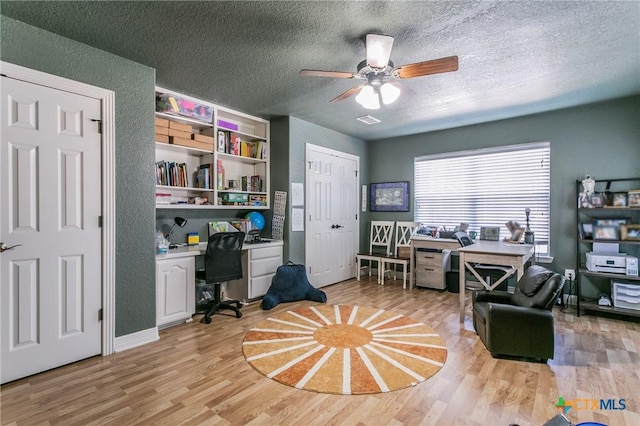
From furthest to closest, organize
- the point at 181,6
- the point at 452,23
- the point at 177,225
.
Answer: the point at 177,225, the point at 452,23, the point at 181,6

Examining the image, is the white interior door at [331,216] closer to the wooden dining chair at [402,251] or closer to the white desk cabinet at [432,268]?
the wooden dining chair at [402,251]

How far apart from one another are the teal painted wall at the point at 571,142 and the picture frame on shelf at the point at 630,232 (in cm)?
63

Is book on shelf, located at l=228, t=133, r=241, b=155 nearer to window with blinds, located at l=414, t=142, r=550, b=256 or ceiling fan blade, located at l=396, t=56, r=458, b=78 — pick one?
ceiling fan blade, located at l=396, t=56, r=458, b=78

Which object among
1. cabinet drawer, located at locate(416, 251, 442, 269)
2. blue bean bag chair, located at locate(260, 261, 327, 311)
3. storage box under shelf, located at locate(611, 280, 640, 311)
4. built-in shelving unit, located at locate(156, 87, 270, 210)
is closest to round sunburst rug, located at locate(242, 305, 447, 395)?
blue bean bag chair, located at locate(260, 261, 327, 311)

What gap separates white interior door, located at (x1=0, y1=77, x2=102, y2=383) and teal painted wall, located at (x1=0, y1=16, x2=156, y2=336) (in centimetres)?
17

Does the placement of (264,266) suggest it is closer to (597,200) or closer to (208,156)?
(208,156)

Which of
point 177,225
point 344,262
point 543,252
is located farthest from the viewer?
point 344,262

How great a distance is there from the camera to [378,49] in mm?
2301

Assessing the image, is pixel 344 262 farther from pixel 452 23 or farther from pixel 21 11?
pixel 21 11

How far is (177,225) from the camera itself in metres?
3.78

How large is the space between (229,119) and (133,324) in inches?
111

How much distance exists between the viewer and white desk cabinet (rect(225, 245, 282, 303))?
402cm

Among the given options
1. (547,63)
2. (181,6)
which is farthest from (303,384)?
(547,63)

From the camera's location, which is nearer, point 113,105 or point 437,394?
point 437,394
